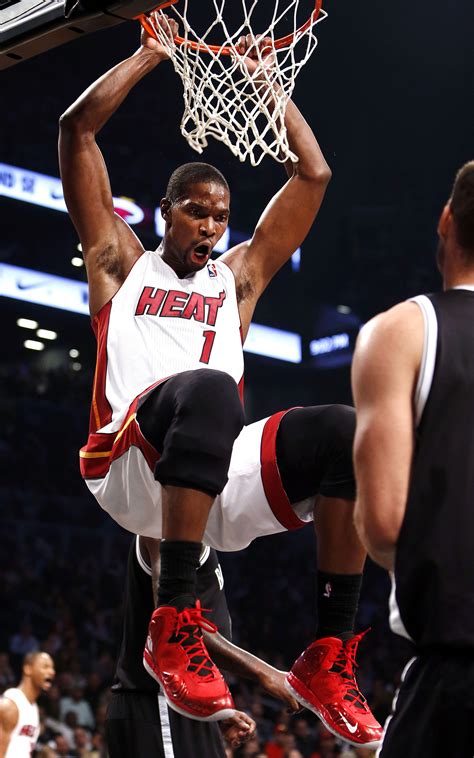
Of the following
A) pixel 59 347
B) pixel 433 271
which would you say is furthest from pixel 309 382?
pixel 59 347

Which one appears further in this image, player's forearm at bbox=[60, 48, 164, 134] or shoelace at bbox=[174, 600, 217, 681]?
player's forearm at bbox=[60, 48, 164, 134]

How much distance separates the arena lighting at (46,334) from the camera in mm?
19008

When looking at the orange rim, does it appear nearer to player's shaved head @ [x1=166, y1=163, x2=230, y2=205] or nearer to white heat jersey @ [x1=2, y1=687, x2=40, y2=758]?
player's shaved head @ [x1=166, y1=163, x2=230, y2=205]

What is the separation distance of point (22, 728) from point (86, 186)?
476 cm

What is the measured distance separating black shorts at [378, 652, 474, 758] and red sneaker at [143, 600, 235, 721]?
77 centimetres

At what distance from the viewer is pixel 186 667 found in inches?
109

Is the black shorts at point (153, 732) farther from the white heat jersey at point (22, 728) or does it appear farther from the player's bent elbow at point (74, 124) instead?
the white heat jersey at point (22, 728)

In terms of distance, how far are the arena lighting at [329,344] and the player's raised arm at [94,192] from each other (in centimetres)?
1775

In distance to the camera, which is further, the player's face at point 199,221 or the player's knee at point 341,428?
the player's face at point 199,221

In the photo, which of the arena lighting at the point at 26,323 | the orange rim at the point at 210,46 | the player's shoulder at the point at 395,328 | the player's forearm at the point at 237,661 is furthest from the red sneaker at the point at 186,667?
the arena lighting at the point at 26,323

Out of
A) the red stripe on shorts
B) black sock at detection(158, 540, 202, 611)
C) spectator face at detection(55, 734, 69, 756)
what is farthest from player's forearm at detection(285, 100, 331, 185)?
spectator face at detection(55, 734, 69, 756)

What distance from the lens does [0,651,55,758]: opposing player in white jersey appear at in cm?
673

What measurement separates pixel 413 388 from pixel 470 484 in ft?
0.71

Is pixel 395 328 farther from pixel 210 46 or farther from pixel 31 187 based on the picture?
pixel 31 187
